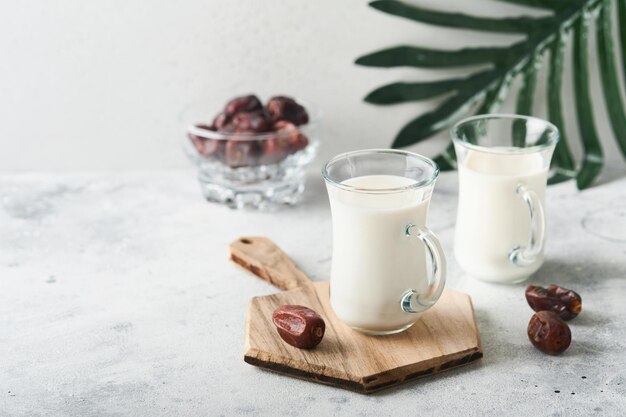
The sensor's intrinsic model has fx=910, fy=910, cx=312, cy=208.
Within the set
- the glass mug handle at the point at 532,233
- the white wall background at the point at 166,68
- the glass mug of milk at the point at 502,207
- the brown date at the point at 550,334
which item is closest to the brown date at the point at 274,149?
the white wall background at the point at 166,68

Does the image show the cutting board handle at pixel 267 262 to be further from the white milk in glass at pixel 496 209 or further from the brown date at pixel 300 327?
the white milk in glass at pixel 496 209

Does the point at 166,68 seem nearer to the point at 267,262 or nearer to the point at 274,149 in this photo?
the point at 274,149

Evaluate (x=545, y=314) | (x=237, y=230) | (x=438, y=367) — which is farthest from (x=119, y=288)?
(x=545, y=314)

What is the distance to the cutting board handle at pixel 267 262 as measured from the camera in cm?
140

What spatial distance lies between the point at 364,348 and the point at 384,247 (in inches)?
5.4

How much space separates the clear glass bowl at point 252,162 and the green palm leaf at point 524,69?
9.3 inches

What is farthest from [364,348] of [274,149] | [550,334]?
[274,149]

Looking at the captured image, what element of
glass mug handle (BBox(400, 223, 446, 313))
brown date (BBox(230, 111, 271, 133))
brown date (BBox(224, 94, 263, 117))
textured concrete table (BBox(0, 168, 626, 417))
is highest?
brown date (BBox(224, 94, 263, 117))

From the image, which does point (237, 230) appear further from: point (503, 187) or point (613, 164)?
point (613, 164)

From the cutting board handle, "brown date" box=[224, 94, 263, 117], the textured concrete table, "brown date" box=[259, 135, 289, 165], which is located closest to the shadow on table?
the textured concrete table

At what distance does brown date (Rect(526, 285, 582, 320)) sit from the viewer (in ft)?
4.22

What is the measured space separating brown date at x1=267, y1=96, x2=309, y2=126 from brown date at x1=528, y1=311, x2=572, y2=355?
0.70 metres

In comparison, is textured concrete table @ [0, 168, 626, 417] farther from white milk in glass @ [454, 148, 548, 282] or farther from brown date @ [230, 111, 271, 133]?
brown date @ [230, 111, 271, 133]

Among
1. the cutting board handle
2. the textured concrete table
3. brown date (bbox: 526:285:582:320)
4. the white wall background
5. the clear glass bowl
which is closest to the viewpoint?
the textured concrete table
